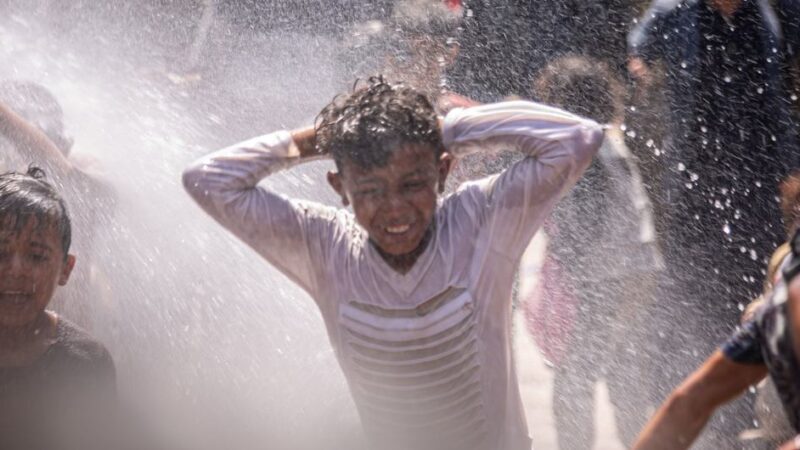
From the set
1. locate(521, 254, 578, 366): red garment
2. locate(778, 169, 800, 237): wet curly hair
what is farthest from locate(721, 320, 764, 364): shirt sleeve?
locate(521, 254, 578, 366): red garment

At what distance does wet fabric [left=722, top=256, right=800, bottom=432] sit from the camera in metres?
1.82

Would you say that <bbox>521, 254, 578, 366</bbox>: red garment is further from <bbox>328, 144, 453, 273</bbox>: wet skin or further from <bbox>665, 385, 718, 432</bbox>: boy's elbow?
<bbox>665, 385, 718, 432</bbox>: boy's elbow

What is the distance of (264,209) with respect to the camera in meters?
2.68

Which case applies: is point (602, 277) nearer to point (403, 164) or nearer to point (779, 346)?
point (403, 164)

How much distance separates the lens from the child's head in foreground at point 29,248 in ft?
10.4

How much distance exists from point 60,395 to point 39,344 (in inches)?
5.8

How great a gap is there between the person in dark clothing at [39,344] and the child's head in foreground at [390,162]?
105 centimetres

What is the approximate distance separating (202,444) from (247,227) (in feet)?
5.74

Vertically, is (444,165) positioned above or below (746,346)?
above

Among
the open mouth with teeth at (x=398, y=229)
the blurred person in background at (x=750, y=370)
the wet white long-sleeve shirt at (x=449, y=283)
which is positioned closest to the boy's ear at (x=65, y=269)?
the wet white long-sleeve shirt at (x=449, y=283)

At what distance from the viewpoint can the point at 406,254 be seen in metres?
2.60

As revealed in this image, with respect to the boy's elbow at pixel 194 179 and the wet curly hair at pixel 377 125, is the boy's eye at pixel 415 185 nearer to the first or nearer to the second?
the wet curly hair at pixel 377 125

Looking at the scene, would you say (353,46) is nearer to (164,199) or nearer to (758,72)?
(164,199)

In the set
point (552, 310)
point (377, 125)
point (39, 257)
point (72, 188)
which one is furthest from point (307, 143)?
point (552, 310)
